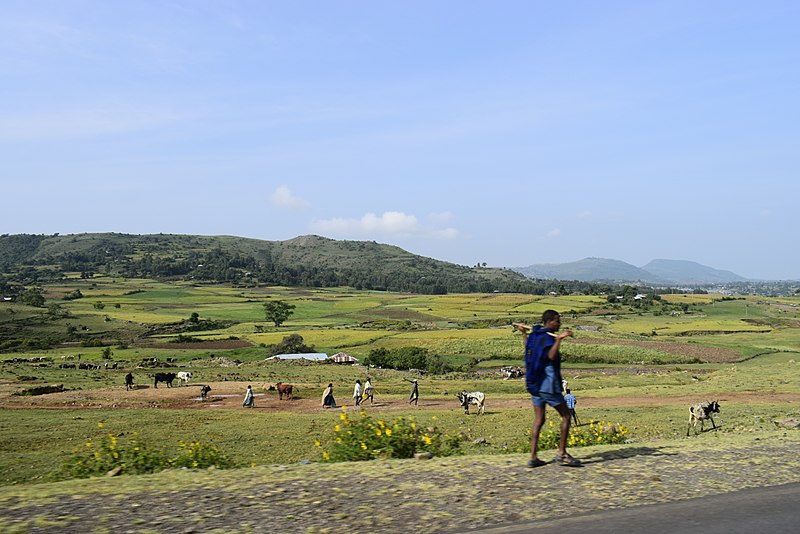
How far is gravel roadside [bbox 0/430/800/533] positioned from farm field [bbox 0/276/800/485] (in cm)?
495

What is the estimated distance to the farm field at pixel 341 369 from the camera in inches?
977

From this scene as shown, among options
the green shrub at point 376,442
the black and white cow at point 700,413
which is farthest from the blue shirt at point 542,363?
the black and white cow at point 700,413

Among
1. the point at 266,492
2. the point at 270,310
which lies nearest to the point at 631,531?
the point at 266,492

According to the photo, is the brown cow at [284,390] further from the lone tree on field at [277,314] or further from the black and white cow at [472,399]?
the lone tree on field at [277,314]

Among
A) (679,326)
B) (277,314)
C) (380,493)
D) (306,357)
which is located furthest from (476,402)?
(277,314)

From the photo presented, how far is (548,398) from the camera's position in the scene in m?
9.48

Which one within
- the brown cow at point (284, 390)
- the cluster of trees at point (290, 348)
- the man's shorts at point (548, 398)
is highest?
the man's shorts at point (548, 398)

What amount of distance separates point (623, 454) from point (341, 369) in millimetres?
52548

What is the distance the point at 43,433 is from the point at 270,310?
3223 inches

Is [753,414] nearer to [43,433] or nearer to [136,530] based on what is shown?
[136,530]

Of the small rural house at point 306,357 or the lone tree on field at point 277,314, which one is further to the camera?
the lone tree on field at point 277,314

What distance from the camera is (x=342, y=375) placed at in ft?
183

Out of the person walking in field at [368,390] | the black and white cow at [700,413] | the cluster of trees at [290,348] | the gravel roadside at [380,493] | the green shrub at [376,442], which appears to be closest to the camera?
the gravel roadside at [380,493]

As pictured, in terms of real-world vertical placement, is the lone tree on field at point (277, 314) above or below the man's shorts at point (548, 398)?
below
